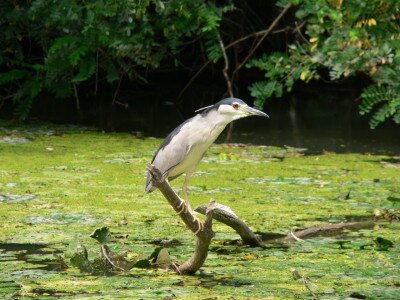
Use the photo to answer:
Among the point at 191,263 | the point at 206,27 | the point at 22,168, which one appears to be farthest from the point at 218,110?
the point at 206,27

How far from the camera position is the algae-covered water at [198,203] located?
4098 mm

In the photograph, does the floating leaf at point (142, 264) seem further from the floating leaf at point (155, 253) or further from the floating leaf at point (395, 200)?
the floating leaf at point (395, 200)

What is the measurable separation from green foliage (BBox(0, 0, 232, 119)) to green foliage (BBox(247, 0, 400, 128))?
3.41ft

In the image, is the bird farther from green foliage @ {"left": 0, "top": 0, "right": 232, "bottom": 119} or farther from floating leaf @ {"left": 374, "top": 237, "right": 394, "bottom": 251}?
green foliage @ {"left": 0, "top": 0, "right": 232, "bottom": 119}

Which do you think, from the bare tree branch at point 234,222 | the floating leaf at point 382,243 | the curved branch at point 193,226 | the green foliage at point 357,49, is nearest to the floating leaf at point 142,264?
the curved branch at point 193,226

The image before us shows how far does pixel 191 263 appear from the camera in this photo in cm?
423

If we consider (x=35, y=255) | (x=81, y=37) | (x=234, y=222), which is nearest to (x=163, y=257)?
(x=234, y=222)

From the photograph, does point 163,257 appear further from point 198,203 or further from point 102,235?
point 198,203

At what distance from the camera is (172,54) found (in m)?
10.9

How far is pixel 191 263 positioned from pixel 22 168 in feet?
10.1

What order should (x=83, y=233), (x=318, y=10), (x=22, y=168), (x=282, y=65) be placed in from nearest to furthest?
(x=83, y=233) → (x=22, y=168) → (x=318, y=10) → (x=282, y=65)

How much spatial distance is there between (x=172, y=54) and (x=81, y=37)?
142cm

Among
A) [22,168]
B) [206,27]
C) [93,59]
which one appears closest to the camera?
[22,168]

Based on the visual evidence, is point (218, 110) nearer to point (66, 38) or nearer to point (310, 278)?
point (310, 278)
